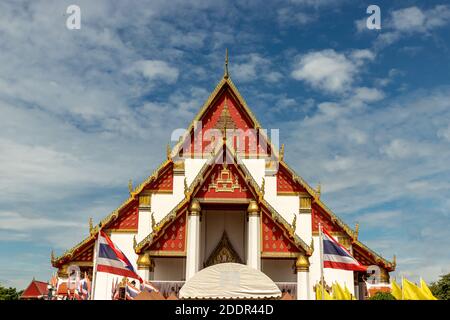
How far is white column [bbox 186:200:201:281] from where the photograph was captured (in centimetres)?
1877

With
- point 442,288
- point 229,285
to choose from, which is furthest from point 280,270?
point 442,288

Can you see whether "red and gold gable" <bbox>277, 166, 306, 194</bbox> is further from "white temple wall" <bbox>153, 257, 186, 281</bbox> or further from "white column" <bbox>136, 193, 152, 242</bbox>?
"white column" <bbox>136, 193, 152, 242</bbox>

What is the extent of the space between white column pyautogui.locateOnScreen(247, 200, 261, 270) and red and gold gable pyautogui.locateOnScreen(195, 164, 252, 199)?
2.07 feet

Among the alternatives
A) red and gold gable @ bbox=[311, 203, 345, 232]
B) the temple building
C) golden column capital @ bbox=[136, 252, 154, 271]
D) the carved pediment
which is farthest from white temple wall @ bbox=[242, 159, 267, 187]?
golden column capital @ bbox=[136, 252, 154, 271]

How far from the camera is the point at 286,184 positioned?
22172 millimetres

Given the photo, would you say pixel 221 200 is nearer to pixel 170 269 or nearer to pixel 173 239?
pixel 173 239

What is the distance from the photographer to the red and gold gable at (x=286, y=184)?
2202cm

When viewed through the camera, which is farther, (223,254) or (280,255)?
(223,254)

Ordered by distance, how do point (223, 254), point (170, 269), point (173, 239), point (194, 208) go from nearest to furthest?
point (173, 239), point (194, 208), point (170, 269), point (223, 254)

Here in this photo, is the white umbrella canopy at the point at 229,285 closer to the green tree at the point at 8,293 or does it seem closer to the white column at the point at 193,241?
the white column at the point at 193,241

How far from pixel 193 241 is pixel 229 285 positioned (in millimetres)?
3521

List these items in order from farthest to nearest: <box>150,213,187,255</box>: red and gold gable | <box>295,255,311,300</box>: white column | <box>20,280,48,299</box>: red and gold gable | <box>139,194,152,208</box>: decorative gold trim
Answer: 1. <box>20,280,48,299</box>: red and gold gable
2. <box>139,194,152,208</box>: decorative gold trim
3. <box>150,213,187,255</box>: red and gold gable
4. <box>295,255,311,300</box>: white column

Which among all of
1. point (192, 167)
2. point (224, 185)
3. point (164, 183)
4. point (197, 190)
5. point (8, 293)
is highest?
point (192, 167)

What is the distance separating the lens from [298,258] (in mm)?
18984
